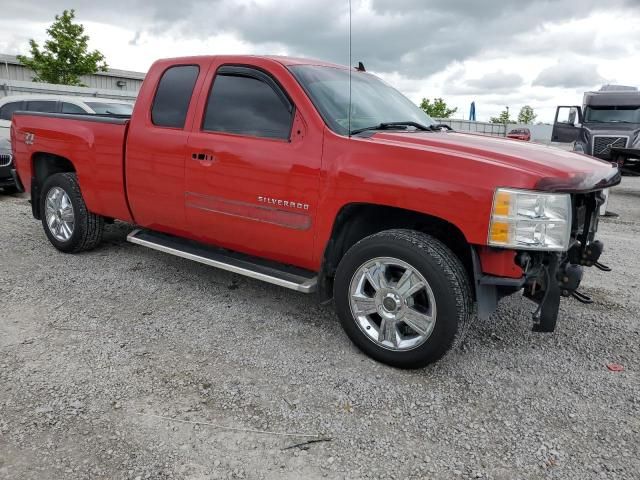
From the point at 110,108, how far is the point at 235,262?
23.9 feet

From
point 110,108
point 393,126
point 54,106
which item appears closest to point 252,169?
point 393,126

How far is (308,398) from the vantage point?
2932 millimetres

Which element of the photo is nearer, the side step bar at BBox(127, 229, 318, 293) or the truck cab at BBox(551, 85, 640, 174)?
the side step bar at BBox(127, 229, 318, 293)

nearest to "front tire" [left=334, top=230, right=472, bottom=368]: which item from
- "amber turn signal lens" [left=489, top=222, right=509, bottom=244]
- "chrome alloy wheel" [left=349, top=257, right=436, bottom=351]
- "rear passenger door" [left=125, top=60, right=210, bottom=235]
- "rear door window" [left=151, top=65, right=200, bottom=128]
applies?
"chrome alloy wheel" [left=349, top=257, right=436, bottom=351]

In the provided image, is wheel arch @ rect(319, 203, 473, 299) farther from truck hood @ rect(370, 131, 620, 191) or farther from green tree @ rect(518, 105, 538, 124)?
green tree @ rect(518, 105, 538, 124)

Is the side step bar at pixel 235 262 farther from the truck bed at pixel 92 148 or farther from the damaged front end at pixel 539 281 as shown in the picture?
the damaged front end at pixel 539 281

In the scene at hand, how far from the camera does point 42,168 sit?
556cm

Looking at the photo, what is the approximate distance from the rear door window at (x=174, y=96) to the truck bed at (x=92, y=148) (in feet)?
1.30

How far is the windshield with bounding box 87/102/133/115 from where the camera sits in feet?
31.6

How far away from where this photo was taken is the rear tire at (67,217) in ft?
16.9

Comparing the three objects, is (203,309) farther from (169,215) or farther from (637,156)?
(637,156)

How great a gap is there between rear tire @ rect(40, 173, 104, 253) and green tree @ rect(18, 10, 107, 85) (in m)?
21.9

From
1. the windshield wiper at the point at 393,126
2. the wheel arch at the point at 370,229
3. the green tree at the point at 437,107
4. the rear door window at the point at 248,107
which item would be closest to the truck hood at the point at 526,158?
the windshield wiper at the point at 393,126

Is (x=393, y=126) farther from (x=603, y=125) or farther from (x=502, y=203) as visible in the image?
(x=603, y=125)
